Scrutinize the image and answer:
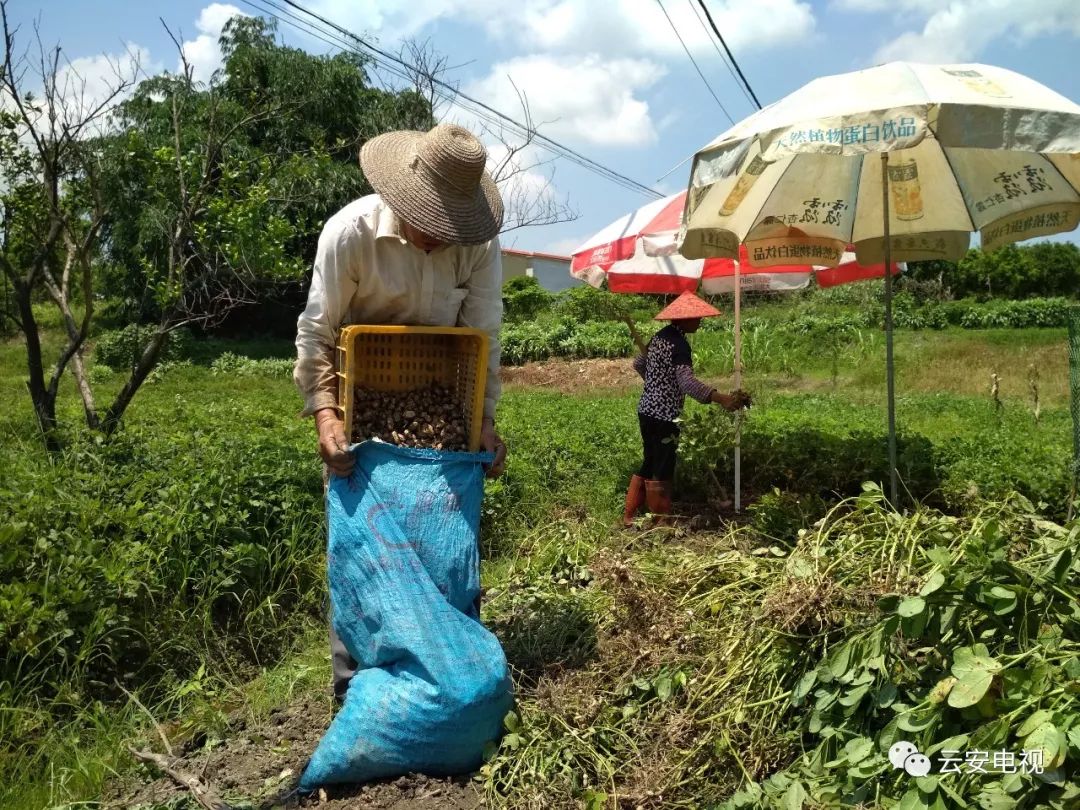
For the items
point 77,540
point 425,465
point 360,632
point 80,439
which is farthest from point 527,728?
point 80,439

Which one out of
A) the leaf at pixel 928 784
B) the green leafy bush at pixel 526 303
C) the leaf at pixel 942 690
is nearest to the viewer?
the leaf at pixel 928 784

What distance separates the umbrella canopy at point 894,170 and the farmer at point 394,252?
59.4 inches

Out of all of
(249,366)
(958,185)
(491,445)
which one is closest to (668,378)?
(958,185)

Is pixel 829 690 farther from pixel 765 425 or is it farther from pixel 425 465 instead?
pixel 765 425

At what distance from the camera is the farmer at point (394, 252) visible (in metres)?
3.20

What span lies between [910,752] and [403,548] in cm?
166

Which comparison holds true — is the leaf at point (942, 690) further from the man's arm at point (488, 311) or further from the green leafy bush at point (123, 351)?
the green leafy bush at point (123, 351)

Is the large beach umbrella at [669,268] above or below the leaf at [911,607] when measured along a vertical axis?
above

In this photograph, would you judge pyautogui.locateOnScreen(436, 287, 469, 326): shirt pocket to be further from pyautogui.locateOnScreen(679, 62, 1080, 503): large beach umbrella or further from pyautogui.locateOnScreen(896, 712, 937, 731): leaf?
pyautogui.locateOnScreen(896, 712, 937, 731): leaf

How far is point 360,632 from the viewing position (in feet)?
10.2

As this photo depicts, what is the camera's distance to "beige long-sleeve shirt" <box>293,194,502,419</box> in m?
3.25

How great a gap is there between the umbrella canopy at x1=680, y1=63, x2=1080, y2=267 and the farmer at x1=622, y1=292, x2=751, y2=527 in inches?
18.0

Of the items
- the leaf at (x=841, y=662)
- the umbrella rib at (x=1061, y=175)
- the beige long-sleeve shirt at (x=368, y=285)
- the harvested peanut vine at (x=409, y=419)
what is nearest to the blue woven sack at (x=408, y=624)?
the harvested peanut vine at (x=409, y=419)

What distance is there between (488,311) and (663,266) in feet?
10.4
